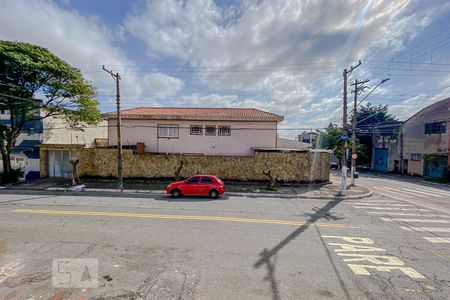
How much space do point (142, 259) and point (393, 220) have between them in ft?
33.6

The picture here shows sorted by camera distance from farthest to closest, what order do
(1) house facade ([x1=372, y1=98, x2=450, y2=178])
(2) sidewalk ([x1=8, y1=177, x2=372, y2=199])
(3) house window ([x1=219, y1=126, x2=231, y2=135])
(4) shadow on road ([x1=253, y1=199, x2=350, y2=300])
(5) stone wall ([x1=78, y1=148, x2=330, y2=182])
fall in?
(1) house facade ([x1=372, y1=98, x2=450, y2=178]) < (3) house window ([x1=219, y1=126, x2=231, y2=135]) < (5) stone wall ([x1=78, y1=148, x2=330, y2=182]) < (2) sidewalk ([x1=8, y1=177, x2=372, y2=199]) < (4) shadow on road ([x1=253, y1=199, x2=350, y2=300])

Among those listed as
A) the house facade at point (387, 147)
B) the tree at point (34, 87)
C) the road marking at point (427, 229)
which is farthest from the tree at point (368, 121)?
the tree at point (34, 87)

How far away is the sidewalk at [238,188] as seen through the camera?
48.2 feet

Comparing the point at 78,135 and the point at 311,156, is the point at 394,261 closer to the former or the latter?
the point at 311,156

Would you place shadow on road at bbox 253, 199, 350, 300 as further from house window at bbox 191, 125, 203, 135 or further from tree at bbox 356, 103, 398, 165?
tree at bbox 356, 103, 398, 165

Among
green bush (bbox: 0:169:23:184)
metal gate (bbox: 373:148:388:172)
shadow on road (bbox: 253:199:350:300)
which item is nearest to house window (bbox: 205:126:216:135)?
shadow on road (bbox: 253:199:350:300)

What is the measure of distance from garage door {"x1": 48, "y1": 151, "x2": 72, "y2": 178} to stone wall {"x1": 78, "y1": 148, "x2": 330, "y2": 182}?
7.57ft

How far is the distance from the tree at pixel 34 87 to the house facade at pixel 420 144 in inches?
1471

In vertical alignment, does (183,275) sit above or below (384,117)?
below

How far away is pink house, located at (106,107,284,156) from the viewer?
19.3 metres

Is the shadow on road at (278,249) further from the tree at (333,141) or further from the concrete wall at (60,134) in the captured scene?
the tree at (333,141)

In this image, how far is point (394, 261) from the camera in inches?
211

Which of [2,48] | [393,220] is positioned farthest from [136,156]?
[393,220]

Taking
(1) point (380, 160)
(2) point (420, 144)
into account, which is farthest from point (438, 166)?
(1) point (380, 160)
